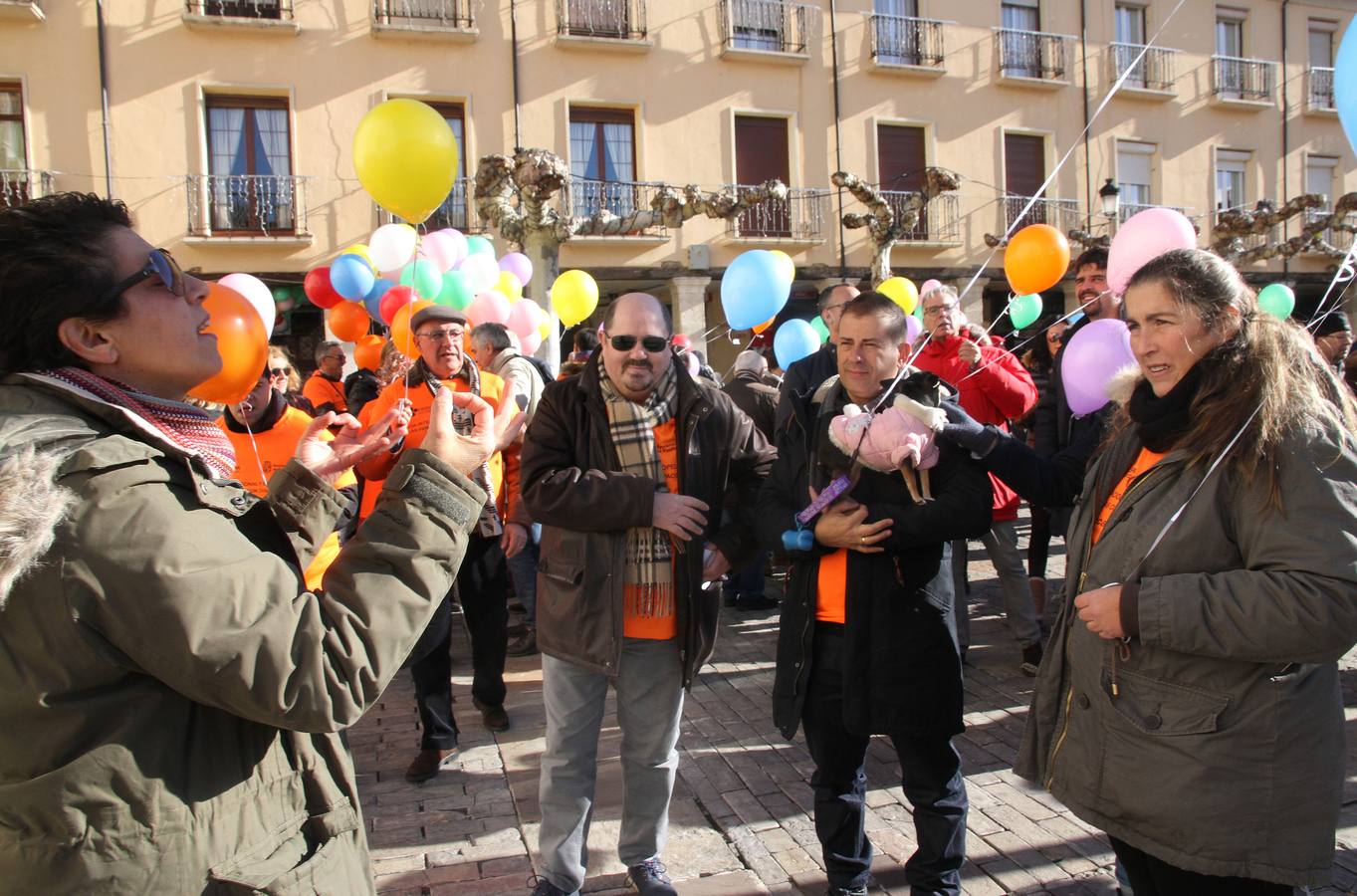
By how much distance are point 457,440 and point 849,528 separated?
1.35 metres

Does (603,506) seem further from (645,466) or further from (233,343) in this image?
(233,343)

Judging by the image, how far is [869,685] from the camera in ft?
8.36

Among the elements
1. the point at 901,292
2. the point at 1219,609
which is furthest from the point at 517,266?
the point at 1219,609

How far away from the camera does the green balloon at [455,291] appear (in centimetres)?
625

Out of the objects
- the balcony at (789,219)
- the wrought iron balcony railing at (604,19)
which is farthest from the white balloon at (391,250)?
the balcony at (789,219)

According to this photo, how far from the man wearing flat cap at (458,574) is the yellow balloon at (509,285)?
367 centimetres

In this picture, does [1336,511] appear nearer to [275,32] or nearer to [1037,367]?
[1037,367]

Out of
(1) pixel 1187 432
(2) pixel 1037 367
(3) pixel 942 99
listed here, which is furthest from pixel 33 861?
(3) pixel 942 99

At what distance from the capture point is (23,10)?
13188 millimetres

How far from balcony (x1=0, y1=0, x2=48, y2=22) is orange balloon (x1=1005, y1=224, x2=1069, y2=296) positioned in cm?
1474

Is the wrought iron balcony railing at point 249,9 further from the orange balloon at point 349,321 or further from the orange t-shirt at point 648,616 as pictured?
the orange t-shirt at point 648,616

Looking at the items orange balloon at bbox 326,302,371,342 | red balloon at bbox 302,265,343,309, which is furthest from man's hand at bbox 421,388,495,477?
red balloon at bbox 302,265,343,309

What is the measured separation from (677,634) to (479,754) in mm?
1622

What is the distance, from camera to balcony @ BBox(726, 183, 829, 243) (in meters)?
16.7
